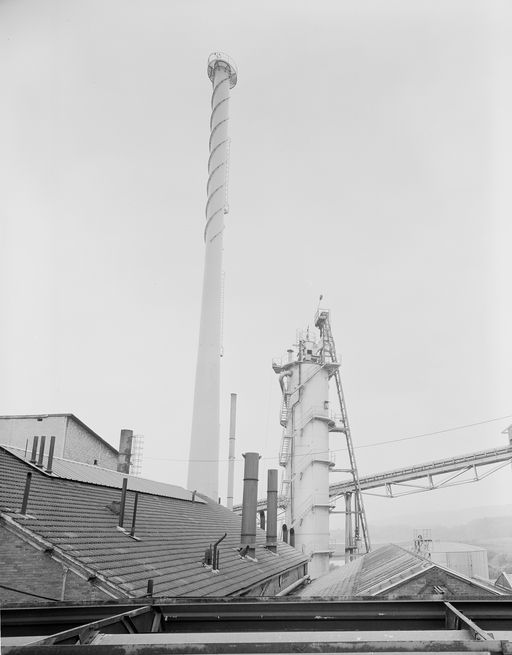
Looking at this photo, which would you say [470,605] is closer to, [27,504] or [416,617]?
[416,617]

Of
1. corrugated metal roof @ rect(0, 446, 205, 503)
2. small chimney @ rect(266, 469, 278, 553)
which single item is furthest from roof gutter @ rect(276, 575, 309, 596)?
corrugated metal roof @ rect(0, 446, 205, 503)

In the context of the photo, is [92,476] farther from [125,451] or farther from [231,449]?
[231,449]

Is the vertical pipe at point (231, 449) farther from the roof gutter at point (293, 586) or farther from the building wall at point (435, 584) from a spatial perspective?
the building wall at point (435, 584)

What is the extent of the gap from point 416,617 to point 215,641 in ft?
6.40

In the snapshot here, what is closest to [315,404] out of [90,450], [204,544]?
[90,450]

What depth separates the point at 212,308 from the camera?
3228cm

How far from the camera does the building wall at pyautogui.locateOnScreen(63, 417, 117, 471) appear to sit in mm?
21064

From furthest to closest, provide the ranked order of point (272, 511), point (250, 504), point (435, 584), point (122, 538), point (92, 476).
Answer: point (272, 511)
point (250, 504)
point (92, 476)
point (122, 538)
point (435, 584)

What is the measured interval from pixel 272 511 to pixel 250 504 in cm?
419

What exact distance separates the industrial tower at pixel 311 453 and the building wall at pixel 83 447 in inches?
463

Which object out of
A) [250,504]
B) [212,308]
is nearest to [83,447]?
[250,504]

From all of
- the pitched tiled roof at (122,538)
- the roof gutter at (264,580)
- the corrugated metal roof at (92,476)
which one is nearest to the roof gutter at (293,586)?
the roof gutter at (264,580)

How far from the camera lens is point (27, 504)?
985 cm

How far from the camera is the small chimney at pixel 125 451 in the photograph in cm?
2789
